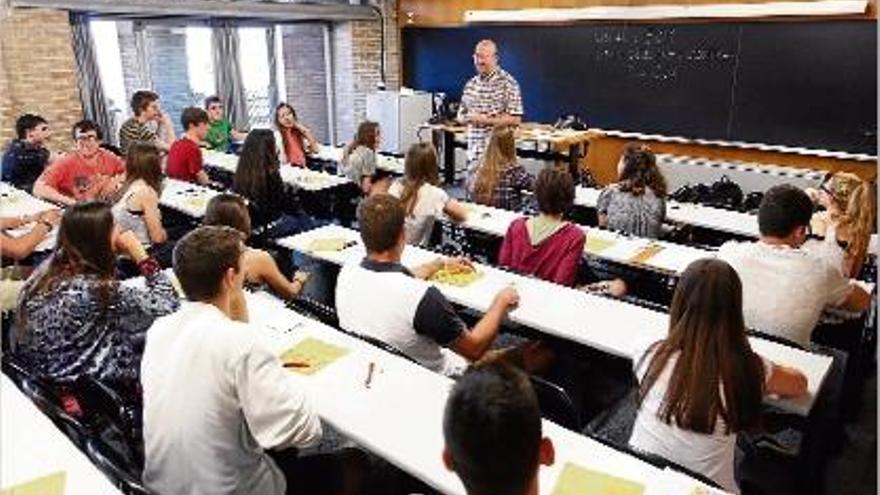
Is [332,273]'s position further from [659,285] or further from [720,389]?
[720,389]

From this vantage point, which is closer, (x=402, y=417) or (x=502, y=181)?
(x=402, y=417)

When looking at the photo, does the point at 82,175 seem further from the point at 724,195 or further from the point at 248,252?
the point at 724,195

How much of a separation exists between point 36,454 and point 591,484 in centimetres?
150

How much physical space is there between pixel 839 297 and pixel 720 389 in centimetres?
129

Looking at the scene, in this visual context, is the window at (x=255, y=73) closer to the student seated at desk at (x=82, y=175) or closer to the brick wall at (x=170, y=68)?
the brick wall at (x=170, y=68)

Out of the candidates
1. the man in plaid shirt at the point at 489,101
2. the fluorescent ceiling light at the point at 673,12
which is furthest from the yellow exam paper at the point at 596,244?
the fluorescent ceiling light at the point at 673,12

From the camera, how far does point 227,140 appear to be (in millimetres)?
8000

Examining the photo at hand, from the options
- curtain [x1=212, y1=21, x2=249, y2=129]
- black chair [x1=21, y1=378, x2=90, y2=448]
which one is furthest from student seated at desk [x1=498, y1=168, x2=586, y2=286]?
curtain [x1=212, y1=21, x2=249, y2=129]

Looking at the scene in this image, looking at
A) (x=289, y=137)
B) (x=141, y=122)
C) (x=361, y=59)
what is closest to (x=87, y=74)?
(x=141, y=122)

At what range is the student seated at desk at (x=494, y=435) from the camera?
1265 millimetres

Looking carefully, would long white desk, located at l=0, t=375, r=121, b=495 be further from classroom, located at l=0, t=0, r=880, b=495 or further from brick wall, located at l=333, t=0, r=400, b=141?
brick wall, located at l=333, t=0, r=400, b=141

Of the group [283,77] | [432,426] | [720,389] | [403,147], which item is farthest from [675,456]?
[283,77]

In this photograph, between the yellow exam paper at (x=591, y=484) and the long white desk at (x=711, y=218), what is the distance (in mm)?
2934

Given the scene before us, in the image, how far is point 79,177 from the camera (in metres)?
5.36
